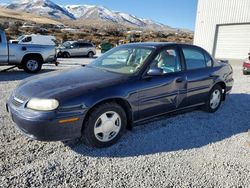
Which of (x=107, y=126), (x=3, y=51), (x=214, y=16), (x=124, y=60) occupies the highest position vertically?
(x=214, y=16)

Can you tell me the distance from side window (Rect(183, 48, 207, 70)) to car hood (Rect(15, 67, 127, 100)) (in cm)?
159

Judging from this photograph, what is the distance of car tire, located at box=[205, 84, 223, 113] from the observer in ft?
18.1

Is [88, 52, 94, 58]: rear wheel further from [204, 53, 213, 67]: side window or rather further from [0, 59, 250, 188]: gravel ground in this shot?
[0, 59, 250, 188]: gravel ground

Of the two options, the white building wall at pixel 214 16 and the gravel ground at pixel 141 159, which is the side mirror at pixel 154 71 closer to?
the gravel ground at pixel 141 159

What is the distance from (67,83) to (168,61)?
194 cm

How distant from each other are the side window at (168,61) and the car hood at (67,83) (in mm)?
829

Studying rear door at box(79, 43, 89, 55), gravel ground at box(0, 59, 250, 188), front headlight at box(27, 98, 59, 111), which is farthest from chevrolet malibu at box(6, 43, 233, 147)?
rear door at box(79, 43, 89, 55)

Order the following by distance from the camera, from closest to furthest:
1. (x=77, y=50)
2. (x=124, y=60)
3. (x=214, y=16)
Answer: (x=124, y=60) → (x=214, y=16) → (x=77, y=50)

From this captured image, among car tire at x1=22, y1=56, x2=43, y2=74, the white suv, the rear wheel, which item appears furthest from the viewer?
the rear wheel

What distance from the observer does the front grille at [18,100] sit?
3558mm

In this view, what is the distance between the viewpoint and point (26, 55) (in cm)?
1103

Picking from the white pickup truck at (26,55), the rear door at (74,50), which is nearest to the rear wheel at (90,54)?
the rear door at (74,50)

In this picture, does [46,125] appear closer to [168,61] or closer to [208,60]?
[168,61]

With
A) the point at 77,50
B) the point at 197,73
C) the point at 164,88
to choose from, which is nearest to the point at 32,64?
the point at 197,73
